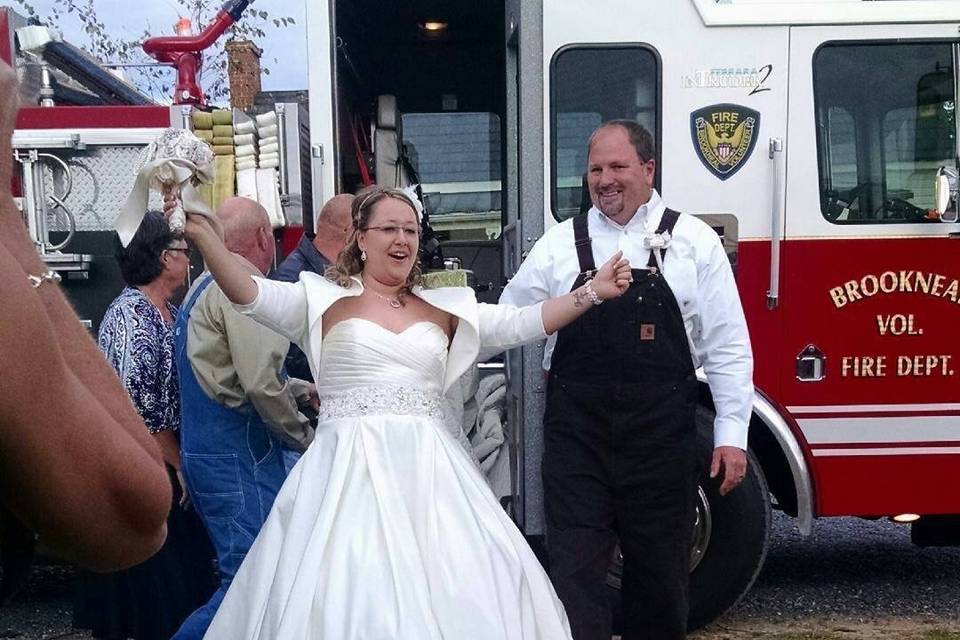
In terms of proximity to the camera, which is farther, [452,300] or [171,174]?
[452,300]

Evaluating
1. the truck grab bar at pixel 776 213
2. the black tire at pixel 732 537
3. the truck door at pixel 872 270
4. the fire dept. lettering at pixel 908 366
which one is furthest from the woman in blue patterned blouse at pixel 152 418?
the fire dept. lettering at pixel 908 366

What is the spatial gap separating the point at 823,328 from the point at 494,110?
2727 mm

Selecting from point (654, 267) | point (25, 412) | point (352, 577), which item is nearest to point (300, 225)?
point (654, 267)

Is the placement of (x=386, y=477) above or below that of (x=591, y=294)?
below

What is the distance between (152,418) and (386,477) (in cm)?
120

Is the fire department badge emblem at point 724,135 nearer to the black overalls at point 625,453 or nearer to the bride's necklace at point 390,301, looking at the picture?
the black overalls at point 625,453

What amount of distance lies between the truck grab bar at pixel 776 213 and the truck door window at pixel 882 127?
0.19 meters

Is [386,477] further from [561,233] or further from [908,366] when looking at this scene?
[908,366]

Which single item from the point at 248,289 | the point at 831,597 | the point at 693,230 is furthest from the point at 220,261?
the point at 831,597

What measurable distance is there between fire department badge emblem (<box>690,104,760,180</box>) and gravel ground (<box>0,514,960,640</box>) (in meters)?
2.00

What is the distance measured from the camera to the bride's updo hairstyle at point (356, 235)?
3.40 metres

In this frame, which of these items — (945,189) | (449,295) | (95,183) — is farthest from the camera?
(95,183)

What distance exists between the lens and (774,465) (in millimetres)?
4605

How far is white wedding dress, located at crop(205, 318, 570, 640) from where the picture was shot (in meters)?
2.82
